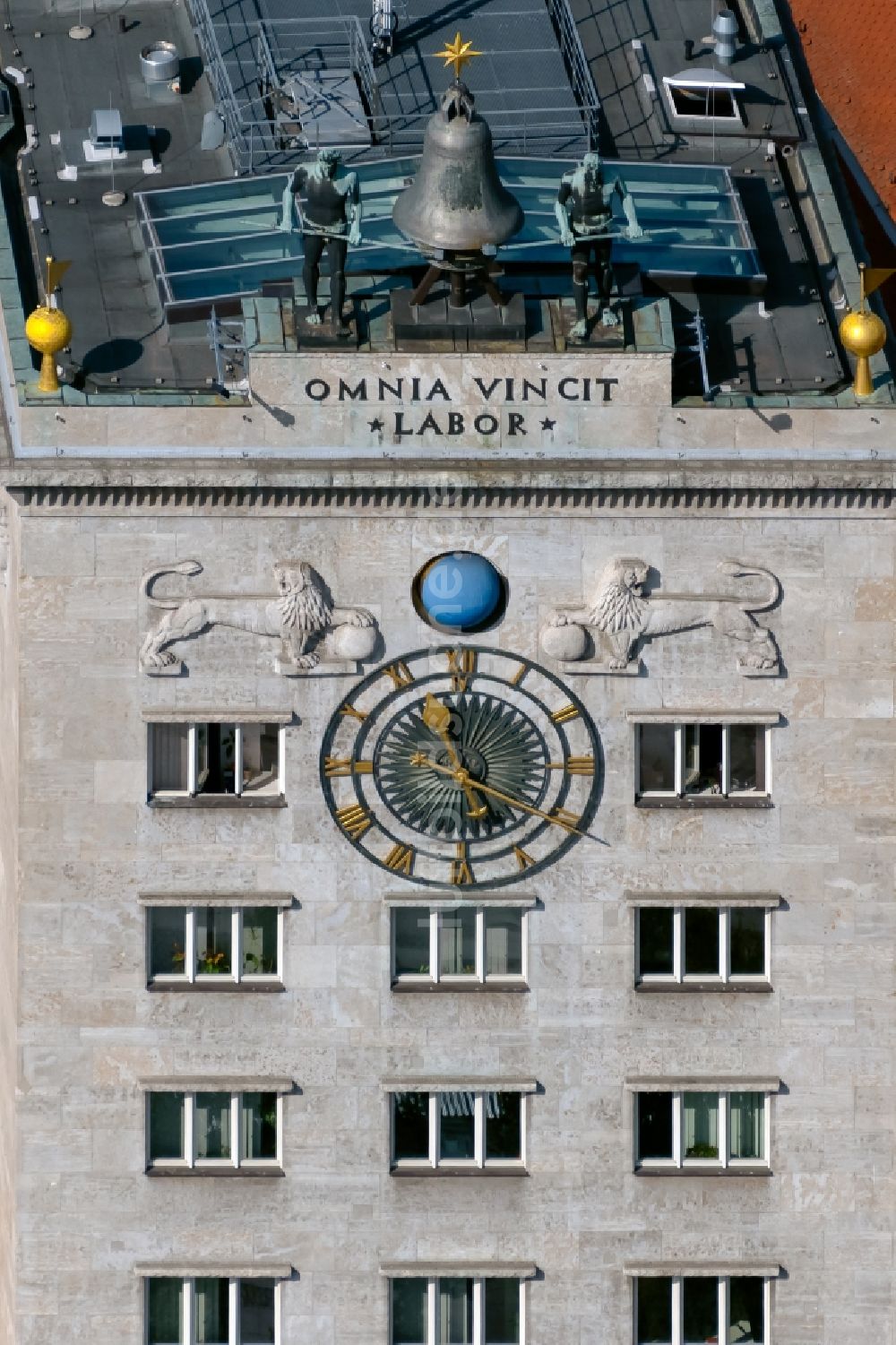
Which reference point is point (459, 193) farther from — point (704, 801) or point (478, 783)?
point (704, 801)

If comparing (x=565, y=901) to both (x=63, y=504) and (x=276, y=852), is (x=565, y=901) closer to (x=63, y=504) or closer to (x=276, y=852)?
(x=276, y=852)

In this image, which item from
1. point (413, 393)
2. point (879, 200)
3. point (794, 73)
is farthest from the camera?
point (879, 200)

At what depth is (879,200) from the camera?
172000 millimetres

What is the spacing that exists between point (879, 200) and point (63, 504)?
47011mm

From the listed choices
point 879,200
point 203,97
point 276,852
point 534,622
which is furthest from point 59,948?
point 879,200

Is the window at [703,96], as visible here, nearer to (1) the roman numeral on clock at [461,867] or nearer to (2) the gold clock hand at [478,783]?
(2) the gold clock hand at [478,783]

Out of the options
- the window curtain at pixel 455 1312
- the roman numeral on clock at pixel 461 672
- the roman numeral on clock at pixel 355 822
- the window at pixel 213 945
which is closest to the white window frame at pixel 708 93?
the roman numeral on clock at pixel 461 672

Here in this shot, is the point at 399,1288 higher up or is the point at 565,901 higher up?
the point at 565,901

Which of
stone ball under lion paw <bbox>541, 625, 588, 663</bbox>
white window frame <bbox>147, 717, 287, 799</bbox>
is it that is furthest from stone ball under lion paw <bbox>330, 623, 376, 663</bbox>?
stone ball under lion paw <bbox>541, 625, 588, 663</bbox>

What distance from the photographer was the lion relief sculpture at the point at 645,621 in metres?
133

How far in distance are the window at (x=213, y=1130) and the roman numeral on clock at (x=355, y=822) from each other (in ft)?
23.6

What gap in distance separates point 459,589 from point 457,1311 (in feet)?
62.9

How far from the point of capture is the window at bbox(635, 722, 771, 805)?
134750 mm

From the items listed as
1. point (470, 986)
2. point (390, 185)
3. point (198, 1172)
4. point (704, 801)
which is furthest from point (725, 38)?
point (198, 1172)
